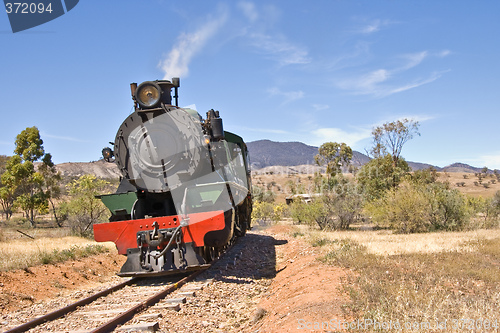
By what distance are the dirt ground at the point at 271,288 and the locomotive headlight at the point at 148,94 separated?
421 cm

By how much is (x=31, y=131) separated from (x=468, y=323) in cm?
3513

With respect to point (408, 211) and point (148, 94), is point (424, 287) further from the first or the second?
point (408, 211)

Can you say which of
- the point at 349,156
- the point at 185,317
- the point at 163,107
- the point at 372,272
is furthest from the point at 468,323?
the point at 349,156

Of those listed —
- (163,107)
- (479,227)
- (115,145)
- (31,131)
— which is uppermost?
(31,131)

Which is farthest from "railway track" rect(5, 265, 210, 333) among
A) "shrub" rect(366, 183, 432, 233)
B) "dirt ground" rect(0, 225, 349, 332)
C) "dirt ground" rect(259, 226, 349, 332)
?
"shrub" rect(366, 183, 432, 233)

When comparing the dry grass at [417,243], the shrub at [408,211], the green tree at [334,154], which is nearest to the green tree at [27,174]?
the dry grass at [417,243]

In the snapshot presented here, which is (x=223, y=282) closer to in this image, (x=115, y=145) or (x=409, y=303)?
(x=115, y=145)

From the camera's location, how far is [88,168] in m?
122

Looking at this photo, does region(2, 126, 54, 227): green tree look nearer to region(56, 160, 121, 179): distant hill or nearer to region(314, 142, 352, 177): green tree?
region(314, 142, 352, 177): green tree

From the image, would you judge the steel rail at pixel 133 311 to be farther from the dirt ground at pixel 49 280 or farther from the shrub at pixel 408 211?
the shrub at pixel 408 211

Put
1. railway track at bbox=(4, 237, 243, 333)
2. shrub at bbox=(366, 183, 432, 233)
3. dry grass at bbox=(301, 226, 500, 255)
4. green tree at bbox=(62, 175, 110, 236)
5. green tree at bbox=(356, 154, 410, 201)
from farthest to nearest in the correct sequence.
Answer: green tree at bbox=(356, 154, 410, 201) < green tree at bbox=(62, 175, 110, 236) < shrub at bbox=(366, 183, 432, 233) < dry grass at bbox=(301, 226, 500, 255) < railway track at bbox=(4, 237, 243, 333)

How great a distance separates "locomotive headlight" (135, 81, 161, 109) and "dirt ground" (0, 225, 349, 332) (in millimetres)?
4211

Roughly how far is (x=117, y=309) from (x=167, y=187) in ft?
9.41

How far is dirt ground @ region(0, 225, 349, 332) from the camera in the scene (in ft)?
16.4
